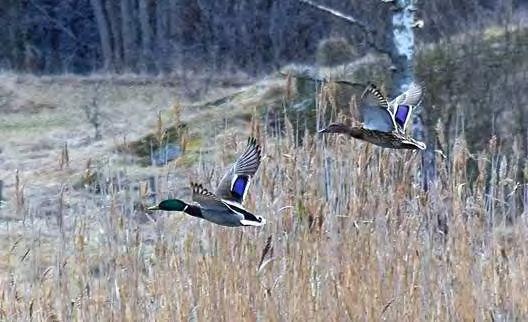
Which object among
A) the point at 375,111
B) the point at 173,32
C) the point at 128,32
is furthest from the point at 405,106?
the point at 128,32

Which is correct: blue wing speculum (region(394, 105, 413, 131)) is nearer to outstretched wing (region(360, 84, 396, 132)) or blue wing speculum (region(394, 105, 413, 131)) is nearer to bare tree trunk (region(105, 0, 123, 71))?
outstretched wing (region(360, 84, 396, 132))

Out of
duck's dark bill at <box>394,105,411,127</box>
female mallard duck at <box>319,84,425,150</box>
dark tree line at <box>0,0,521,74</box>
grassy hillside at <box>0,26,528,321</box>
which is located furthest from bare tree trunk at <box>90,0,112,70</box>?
female mallard duck at <box>319,84,425,150</box>

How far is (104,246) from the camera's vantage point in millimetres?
3846

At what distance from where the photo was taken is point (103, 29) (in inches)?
751

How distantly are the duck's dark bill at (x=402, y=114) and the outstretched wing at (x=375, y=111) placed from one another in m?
0.08

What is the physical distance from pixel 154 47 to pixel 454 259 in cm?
1496

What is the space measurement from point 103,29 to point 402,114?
16442mm

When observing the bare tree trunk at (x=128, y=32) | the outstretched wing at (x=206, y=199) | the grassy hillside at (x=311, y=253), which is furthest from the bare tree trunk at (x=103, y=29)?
the outstretched wing at (x=206, y=199)

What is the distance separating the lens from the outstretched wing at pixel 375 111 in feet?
9.23

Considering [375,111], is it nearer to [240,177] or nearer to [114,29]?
[240,177]

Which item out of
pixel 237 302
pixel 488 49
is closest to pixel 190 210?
pixel 237 302

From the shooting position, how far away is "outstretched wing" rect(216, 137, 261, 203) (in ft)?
8.52

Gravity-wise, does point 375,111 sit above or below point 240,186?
above

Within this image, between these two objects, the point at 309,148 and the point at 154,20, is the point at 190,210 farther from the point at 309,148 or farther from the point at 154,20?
the point at 154,20
